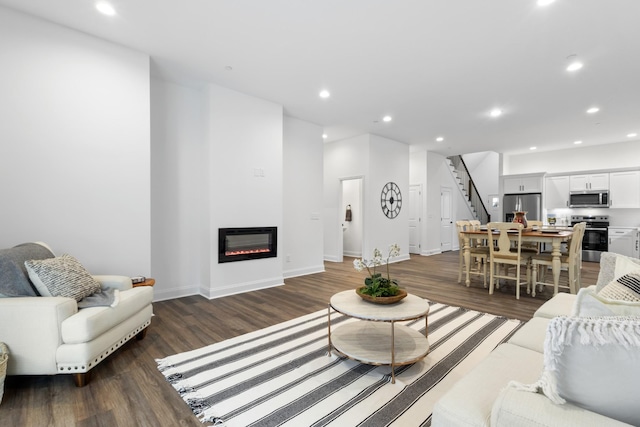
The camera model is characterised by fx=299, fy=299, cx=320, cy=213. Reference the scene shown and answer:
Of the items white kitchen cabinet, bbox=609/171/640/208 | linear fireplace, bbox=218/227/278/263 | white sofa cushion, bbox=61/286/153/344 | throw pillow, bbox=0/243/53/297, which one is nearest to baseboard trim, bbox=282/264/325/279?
linear fireplace, bbox=218/227/278/263

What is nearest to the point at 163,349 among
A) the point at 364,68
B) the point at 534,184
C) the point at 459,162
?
the point at 364,68

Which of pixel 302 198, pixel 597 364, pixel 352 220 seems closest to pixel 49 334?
pixel 597 364

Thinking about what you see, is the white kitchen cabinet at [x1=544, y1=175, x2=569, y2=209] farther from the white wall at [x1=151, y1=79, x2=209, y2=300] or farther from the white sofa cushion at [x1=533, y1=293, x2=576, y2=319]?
the white wall at [x1=151, y1=79, x2=209, y2=300]

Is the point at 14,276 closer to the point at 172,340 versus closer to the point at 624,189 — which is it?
the point at 172,340

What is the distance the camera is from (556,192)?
26.5 ft

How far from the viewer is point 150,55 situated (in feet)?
11.3

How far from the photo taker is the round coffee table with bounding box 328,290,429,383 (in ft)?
6.65

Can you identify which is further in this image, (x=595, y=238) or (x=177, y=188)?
(x=595, y=238)

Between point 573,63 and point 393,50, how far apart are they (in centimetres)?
221

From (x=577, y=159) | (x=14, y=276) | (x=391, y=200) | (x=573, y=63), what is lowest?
(x=14, y=276)

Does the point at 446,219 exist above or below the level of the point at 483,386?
above

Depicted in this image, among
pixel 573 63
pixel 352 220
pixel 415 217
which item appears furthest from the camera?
pixel 415 217

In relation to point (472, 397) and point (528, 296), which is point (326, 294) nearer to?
point (528, 296)

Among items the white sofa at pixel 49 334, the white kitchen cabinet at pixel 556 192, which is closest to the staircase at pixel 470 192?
the white kitchen cabinet at pixel 556 192
